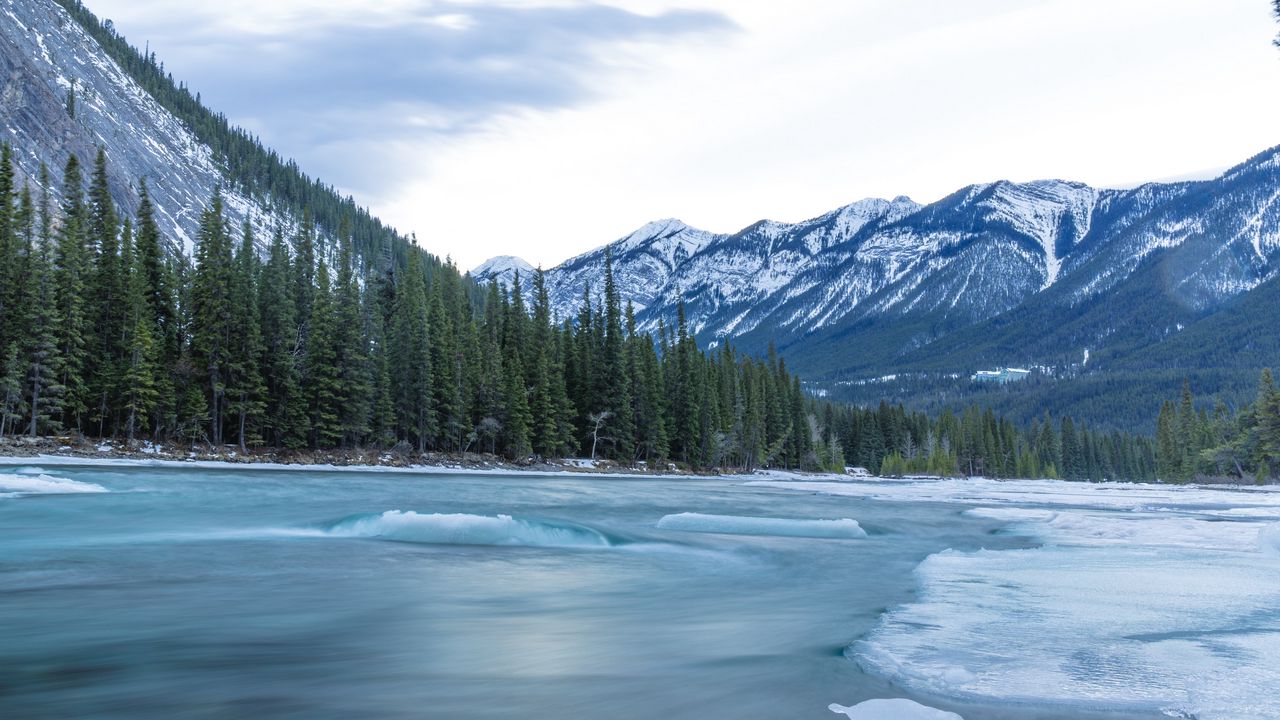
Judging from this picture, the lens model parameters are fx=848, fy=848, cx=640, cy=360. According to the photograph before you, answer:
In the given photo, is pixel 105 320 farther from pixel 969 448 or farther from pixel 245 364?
pixel 969 448

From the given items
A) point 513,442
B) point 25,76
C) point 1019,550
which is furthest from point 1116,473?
point 25,76

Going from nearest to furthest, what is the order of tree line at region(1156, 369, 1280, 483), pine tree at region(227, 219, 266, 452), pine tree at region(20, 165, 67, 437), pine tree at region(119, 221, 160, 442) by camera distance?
pine tree at region(20, 165, 67, 437) → pine tree at region(119, 221, 160, 442) → pine tree at region(227, 219, 266, 452) → tree line at region(1156, 369, 1280, 483)

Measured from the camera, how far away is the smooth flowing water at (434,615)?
7.05m

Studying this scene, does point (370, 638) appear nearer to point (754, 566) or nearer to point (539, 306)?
point (754, 566)

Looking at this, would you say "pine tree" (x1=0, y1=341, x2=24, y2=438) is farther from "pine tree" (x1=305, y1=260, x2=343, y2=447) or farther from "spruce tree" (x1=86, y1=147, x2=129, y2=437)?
"pine tree" (x1=305, y1=260, x2=343, y2=447)

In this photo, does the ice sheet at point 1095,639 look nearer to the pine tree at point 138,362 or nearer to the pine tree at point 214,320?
the pine tree at point 138,362

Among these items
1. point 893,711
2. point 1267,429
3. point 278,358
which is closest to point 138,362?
point 278,358

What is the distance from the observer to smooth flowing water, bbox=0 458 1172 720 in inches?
278

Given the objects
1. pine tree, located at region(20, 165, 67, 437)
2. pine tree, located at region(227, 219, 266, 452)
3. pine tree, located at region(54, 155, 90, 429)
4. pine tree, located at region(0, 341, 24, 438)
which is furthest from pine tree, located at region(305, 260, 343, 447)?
pine tree, located at region(0, 341, 24, 438)

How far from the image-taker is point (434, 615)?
10.9 meters

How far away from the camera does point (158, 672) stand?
7711 millimetres

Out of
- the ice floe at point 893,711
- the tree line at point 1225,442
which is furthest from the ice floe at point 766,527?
the tree line at point 1225,442

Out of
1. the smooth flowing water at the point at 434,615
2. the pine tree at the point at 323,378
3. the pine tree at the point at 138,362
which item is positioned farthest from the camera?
the pine tree at the point at 323,378

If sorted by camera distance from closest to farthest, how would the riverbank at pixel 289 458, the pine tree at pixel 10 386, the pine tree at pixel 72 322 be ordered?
the pine tree at pixel 10 386, the riverbank at pixel 289 458, the pine tree at pixel 72 322
